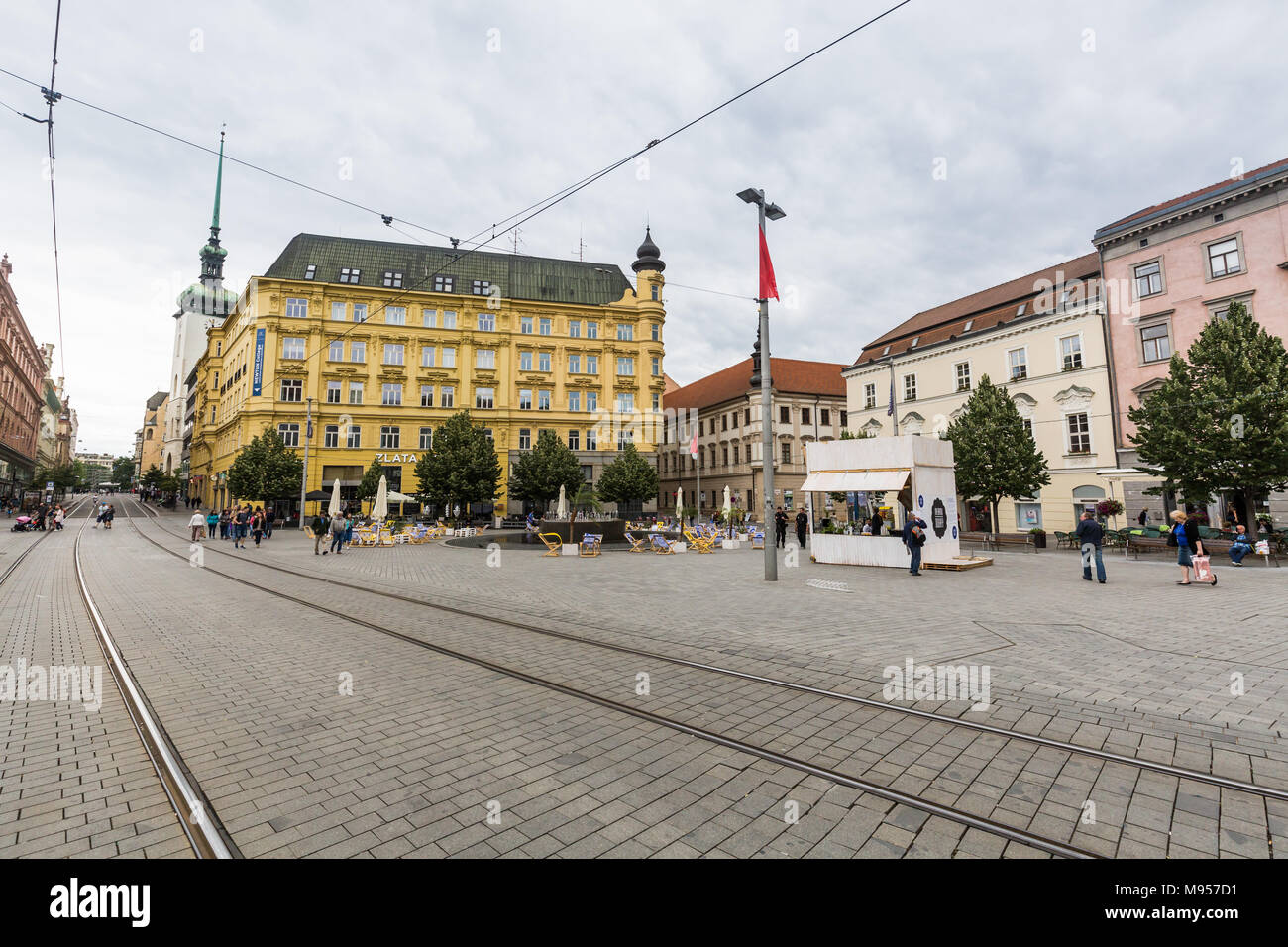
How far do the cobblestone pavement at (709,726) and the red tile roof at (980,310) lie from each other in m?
32.9

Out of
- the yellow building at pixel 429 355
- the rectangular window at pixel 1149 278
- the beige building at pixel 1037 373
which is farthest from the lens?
the yellow building at pixel 429 355

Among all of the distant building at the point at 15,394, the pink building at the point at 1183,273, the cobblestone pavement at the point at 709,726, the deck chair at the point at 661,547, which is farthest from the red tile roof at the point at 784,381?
the distant building at the point at 15,394

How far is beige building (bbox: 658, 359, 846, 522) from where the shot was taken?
58.6 m

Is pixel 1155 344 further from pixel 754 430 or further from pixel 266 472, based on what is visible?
pixel 266 472

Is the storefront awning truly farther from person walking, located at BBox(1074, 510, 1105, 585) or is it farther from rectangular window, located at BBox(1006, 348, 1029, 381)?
rectangular window, located at BBox(1006, 348, 1029, 381)

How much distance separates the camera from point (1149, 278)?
101ft

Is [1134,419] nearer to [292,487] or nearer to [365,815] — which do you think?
[365,815]

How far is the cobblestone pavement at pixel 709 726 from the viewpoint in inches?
128

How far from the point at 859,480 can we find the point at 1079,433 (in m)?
23.2

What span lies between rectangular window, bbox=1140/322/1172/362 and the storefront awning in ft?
75.3

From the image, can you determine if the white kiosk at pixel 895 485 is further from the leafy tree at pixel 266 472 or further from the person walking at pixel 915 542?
the leafy tree at pixel 266 472

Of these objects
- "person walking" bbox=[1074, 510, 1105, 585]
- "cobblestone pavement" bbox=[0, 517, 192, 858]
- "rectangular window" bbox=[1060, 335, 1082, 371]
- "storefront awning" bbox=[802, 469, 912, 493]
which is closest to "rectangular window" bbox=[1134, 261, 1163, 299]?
"rectangular window" bbox=[1060, 335, 1082, 371]

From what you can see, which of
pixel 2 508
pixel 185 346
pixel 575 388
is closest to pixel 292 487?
pixel 575 388
